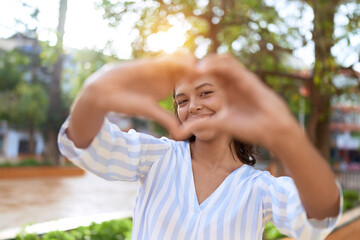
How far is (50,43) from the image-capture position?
511 centimetres

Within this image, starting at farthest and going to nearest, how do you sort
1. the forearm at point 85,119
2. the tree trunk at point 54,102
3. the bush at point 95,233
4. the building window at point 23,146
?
the building window at point 23,146
the tree trunk at point 54,102
the bush at point 95,233
the forearm at point 85,119

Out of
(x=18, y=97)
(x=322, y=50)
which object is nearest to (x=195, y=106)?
(x=322, y=50)

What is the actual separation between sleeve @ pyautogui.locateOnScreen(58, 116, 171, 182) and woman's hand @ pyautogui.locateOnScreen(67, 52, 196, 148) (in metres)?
0.26

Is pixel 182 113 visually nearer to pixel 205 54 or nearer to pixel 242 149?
pixel 242 149

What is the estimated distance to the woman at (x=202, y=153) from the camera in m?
0.70

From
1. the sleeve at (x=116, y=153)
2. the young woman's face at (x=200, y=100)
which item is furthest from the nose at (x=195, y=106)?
the sleeve at (x=116, y=153)

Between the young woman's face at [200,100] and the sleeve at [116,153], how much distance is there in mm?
150

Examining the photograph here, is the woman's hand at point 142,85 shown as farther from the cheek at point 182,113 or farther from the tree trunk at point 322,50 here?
the tree trunk at point 322,50

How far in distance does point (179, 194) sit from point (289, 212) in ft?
1.45

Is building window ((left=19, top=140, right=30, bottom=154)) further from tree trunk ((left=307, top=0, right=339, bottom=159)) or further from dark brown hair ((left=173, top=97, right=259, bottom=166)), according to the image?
dark brown hair ((left=173, top=97, right=259, bottom=166))

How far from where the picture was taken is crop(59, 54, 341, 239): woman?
2.28 ft

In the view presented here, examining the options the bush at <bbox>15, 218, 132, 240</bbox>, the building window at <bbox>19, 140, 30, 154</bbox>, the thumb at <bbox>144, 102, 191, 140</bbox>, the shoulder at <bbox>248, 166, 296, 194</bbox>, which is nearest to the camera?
the thumb at <bbox>144, 102, 191, 140</bbox>

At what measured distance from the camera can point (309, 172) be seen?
2.55 ft

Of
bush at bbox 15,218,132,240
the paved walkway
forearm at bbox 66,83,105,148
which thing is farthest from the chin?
the paved walkway
